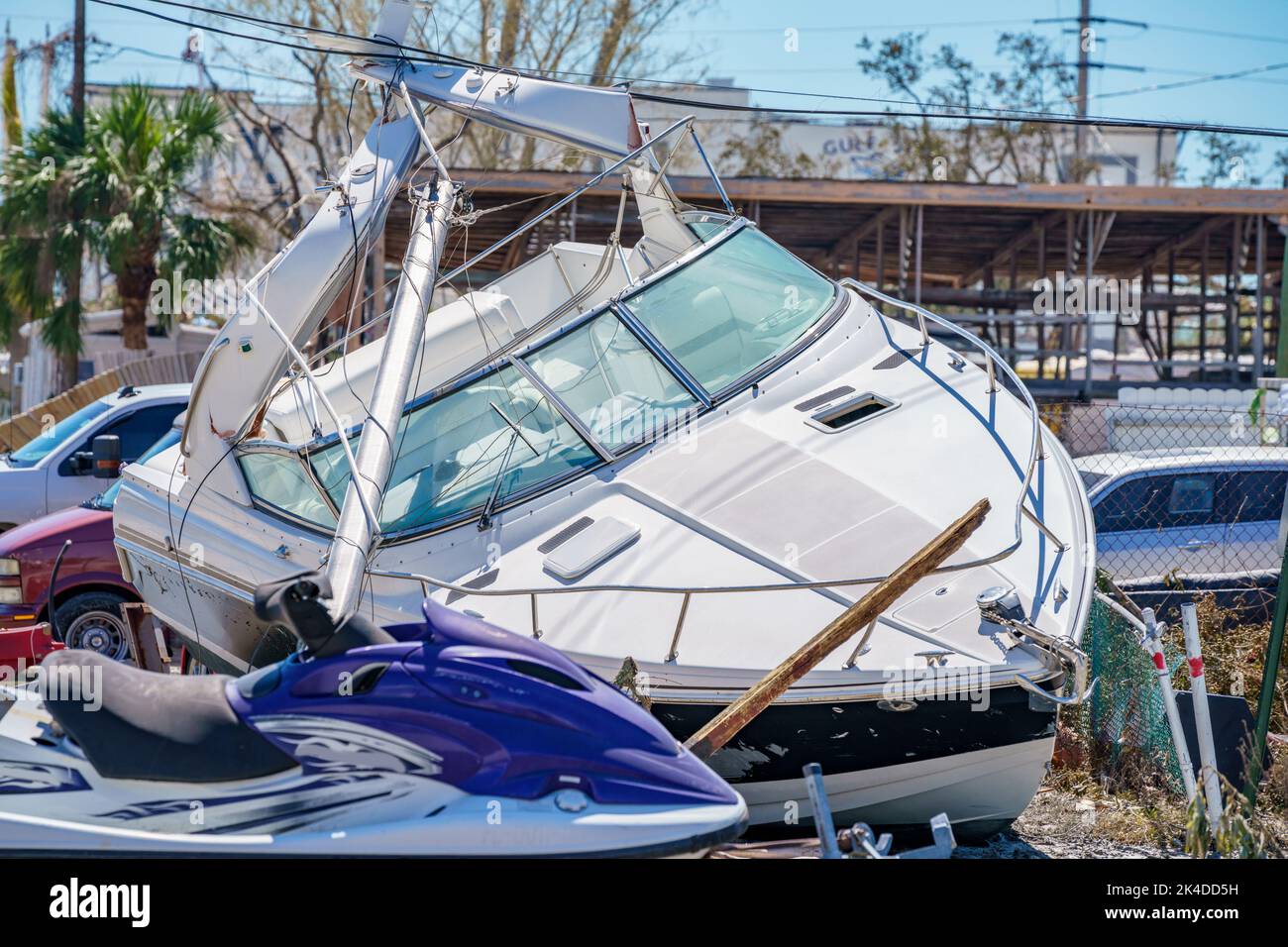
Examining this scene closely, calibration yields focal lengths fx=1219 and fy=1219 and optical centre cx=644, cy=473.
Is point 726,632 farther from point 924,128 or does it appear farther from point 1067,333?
point 924,128

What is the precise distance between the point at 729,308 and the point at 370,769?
402 centimetres

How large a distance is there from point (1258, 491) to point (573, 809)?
802 cm

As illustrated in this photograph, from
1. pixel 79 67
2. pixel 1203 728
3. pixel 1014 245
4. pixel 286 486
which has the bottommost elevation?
pixel 1203 728

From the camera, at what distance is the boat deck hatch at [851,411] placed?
264 inches

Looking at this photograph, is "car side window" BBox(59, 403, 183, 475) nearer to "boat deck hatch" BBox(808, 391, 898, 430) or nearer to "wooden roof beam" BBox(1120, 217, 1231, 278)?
"boat deck hatch" BBox(808, 391, 898, 430)

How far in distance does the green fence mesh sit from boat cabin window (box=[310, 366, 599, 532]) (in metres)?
2.95

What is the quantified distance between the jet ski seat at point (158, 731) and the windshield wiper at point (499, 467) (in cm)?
208

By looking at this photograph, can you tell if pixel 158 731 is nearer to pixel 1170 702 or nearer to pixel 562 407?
pixel 562 407

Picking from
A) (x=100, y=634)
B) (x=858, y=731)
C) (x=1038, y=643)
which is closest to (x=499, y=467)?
(x=858, y=731)

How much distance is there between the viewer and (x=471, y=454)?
6.43 m

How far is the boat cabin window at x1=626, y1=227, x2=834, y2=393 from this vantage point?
695 cm

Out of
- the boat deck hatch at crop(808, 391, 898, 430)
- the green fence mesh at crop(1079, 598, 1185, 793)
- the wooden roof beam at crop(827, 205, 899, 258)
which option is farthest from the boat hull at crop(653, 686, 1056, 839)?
the wooden roof beam at crop(827, 205, 899, 258)

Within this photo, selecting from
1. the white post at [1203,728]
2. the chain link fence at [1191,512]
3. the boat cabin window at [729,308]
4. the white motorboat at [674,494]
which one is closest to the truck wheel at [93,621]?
the white motorboat at [674,494]

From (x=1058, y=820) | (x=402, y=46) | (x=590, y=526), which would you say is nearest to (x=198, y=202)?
(x=402, y=46)
